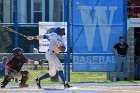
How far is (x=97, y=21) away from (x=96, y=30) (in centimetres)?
36

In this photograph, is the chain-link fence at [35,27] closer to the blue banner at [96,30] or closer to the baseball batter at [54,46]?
the blue banner at [96,30]

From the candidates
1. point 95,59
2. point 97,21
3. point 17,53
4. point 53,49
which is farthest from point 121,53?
point 17,53

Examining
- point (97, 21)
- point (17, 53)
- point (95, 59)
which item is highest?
point (97, 21)

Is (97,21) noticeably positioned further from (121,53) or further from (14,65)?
(14,65)

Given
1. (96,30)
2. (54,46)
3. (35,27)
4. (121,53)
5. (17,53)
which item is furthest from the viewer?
(35,27)

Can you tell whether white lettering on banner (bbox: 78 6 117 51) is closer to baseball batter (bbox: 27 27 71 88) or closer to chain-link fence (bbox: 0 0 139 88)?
chain-link fence (bbox: 0 0 139 88)

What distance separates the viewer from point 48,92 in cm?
1316

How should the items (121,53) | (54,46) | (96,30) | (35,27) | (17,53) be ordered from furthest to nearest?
(35,27)
(121,53)
(96,30)
(17,53)
(54,46)

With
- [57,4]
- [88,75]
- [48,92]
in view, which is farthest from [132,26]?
[48,92]

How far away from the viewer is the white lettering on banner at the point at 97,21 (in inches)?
803

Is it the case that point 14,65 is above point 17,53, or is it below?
below

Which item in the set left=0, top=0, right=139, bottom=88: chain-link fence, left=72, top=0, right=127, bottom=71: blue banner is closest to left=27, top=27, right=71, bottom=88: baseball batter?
left=0, top=0, right=139, bottom=88: chain-link fence

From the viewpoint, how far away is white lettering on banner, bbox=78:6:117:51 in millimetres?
20391

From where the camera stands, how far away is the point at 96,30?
2045 centimetres
